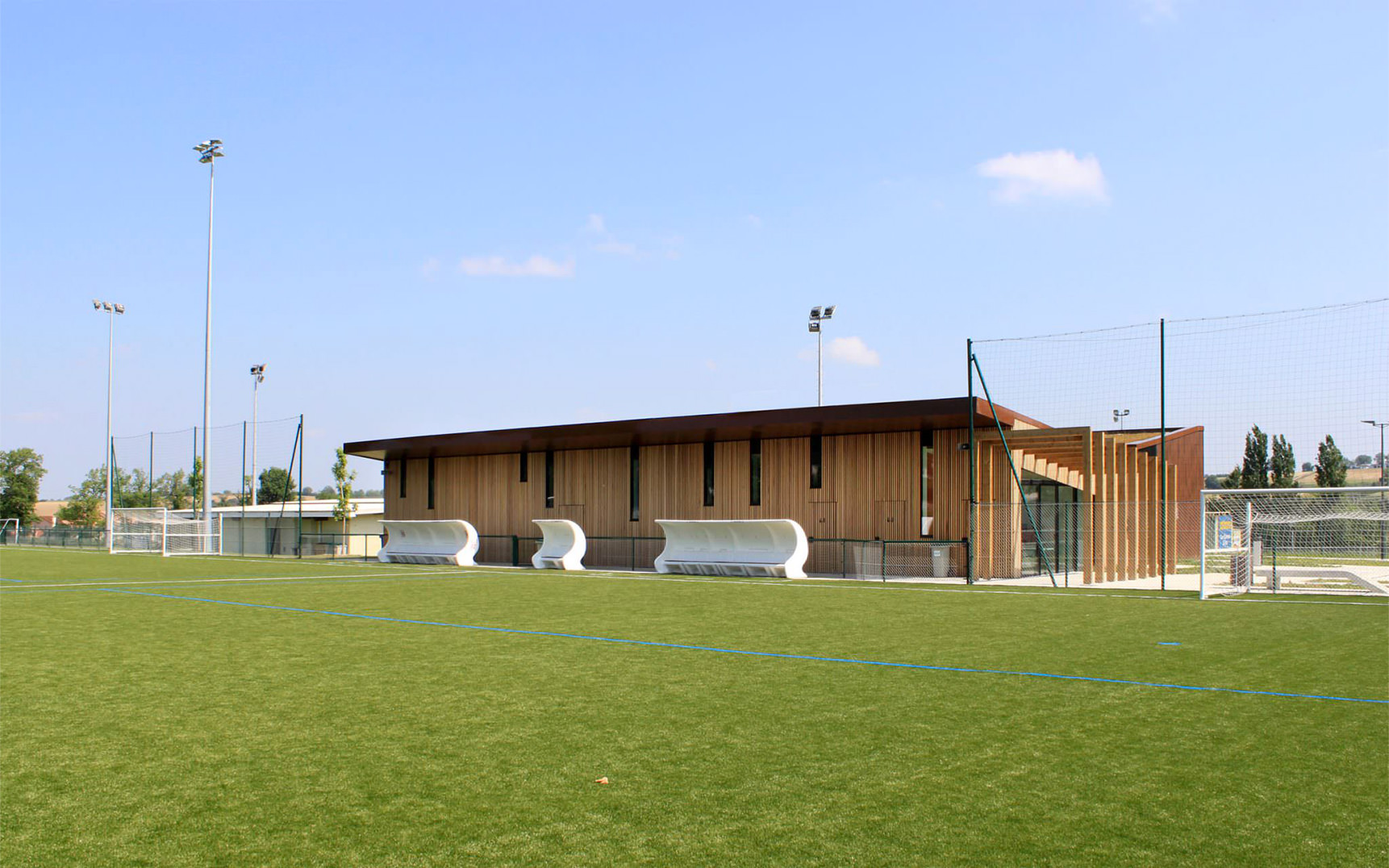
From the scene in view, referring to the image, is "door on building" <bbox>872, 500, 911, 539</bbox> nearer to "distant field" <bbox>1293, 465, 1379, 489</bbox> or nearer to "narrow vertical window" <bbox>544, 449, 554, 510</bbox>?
"narrow vertical window" <bbox>544, 449, 554, 510</bbox>

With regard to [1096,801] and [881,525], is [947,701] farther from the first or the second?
A: [881,525]

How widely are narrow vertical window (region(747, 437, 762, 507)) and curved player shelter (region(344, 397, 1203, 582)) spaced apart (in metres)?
0.03

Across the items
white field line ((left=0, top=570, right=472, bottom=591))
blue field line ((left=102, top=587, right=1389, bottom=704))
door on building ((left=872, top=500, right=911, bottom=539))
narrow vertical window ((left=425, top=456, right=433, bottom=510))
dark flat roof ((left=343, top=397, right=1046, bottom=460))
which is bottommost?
white field line ((left=0, top=570, right=472, bottom=591))

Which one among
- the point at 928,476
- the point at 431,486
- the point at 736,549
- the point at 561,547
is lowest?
the point at 561,547

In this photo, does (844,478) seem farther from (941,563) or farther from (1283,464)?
(1283,464)

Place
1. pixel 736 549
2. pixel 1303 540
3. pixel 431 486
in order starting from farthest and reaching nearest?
pixel 431 486, pixel 736 549, pixel 1303 540

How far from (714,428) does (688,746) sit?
20440 millimetres

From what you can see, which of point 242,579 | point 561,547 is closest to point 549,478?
point 561,547

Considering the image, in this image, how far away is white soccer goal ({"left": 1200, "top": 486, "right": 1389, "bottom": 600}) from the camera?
715 inches

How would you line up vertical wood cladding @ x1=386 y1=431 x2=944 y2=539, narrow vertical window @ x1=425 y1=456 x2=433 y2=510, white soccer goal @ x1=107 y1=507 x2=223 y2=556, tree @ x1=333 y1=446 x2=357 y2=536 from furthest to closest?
tree @ x1=333 y1=446 x2=357 y2=536 → white soccer goal @ x1=107 y1=507 x2=223 y2=556 → narrow vertical window @ x1=425 y1=456 x2=433 y2=510 → vertical wood cladding @ x1=386 y1=431 x2=944 y2=539

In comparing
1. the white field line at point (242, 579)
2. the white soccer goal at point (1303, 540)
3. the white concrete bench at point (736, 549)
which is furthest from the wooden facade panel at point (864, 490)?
the white field line at point (242, 579)

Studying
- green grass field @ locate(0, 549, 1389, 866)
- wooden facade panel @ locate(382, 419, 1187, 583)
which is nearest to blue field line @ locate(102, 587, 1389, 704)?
green grass field @ locate(0, 549, 1389, 866)

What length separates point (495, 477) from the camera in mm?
33906

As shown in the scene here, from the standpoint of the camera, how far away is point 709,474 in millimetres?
29016
